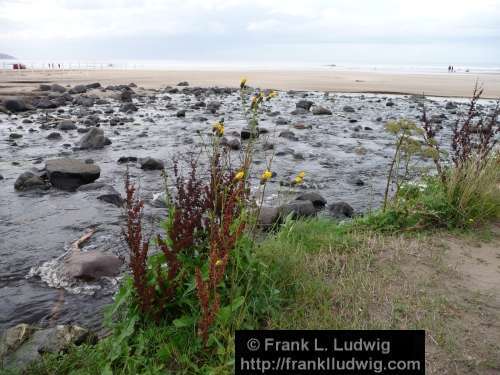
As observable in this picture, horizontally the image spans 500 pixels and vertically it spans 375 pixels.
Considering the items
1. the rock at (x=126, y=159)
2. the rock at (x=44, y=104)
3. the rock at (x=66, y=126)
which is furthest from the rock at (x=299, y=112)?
the rock at (x=44, y=104)

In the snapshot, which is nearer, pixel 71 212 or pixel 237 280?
pixel 237 280

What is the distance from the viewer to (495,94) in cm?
2869

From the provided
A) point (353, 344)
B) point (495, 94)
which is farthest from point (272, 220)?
point (495, 94)

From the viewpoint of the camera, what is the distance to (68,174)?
26.2ft

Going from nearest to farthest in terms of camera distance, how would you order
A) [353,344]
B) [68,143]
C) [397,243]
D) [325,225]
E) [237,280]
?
[353,344] < [237,280] < [397,243] < [325,225] < [68,143]

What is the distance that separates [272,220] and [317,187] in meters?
2.67

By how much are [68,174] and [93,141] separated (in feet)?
11.0

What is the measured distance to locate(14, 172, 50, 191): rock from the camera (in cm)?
779

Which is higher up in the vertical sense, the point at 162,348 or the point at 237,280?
the point at 237,280

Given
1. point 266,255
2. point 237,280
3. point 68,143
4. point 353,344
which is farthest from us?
point 68,143

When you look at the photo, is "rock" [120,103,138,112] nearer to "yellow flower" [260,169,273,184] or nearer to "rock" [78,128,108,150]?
"rock" [78,128,108,150]

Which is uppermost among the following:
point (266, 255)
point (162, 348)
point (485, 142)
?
point (485, 142)

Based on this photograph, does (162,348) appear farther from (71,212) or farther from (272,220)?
(71,212)

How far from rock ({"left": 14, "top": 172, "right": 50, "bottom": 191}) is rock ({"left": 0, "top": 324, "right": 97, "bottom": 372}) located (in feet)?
15.6
